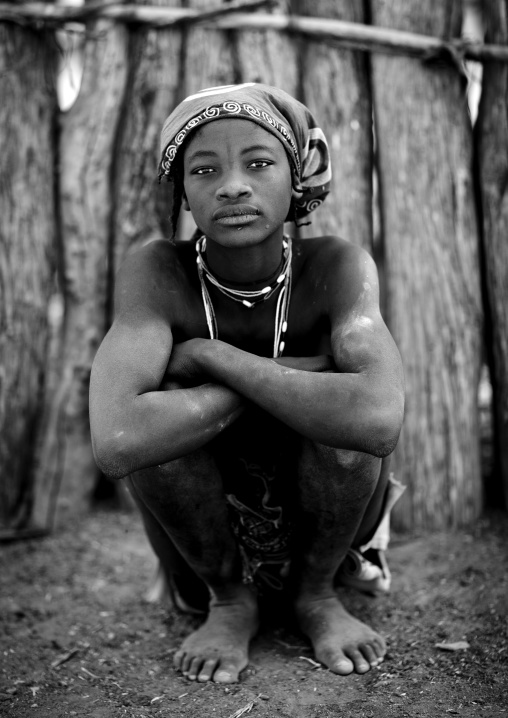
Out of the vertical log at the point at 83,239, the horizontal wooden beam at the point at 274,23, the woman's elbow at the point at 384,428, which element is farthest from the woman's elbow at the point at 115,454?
the horizontal wooden beam at the point at 274,23

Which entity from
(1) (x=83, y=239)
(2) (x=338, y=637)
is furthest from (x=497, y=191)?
(2) (x=338, y=637)

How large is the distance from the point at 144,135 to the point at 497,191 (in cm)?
146

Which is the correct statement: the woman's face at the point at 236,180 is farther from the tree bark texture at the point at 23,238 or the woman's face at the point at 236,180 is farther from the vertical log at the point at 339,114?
the tree bark texture at the point at 23,238

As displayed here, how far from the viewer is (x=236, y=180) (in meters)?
2.16

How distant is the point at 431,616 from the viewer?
2.65m

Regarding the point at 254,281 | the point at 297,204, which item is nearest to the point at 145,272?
the point at 254,281

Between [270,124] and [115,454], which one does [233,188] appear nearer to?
[270,124]

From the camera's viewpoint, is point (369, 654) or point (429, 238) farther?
point (429, 238)

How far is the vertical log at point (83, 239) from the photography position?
326 cm

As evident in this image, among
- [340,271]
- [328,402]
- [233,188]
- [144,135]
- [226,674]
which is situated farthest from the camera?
[144,135]

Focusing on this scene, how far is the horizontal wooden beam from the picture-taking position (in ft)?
10.3

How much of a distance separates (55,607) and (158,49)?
2.22 meters

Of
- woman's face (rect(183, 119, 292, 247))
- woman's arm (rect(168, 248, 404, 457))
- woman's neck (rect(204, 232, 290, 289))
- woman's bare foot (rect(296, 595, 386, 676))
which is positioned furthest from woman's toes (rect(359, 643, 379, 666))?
woman's face (rect(183, 119, 292, 247))

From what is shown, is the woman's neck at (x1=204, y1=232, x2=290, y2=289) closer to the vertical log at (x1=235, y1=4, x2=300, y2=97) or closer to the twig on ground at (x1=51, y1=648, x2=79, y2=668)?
the vertical log at (x1=235, y1=4, x2=300, y2=97)
